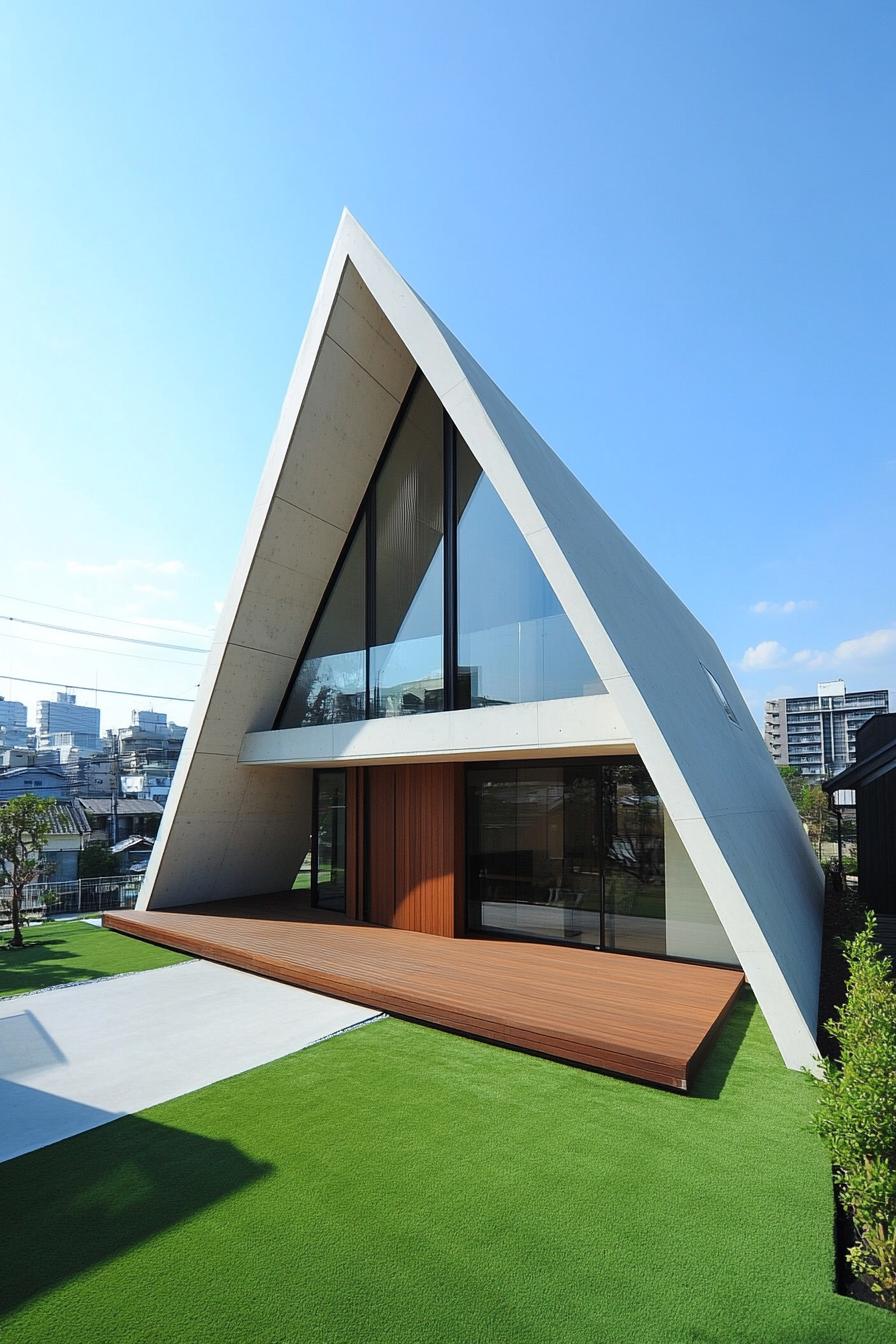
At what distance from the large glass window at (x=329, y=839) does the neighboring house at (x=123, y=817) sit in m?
34.1

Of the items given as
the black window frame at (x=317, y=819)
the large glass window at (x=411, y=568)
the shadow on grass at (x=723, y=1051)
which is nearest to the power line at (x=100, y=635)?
the black window frame at (x=317, y=819)

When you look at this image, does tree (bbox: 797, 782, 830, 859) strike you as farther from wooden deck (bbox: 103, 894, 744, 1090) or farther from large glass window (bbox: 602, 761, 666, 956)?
wooden deck (bbox: 103, 894, 744, 1090)

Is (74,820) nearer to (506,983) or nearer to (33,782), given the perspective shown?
(33,782)

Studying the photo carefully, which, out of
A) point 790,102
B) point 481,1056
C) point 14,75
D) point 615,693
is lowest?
point 481,1056

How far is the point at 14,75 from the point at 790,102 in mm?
9848

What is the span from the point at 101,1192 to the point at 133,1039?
2.72 m

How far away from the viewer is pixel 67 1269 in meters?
3.09

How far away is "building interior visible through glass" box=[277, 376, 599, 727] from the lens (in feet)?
25.9

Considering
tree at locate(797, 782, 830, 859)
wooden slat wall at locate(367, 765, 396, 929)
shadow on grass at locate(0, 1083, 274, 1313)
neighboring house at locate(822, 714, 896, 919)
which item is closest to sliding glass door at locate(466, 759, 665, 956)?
wooden slat wall at locate(367, 765, 396, 929)

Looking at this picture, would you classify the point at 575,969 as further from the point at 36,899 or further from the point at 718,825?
the point at 36,899

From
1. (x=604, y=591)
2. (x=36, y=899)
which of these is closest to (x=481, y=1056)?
(x=604, y=591)

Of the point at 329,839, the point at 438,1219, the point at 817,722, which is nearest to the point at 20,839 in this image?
the point at 329,839

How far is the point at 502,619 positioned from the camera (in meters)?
8.29

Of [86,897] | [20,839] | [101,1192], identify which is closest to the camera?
[101,1192]
